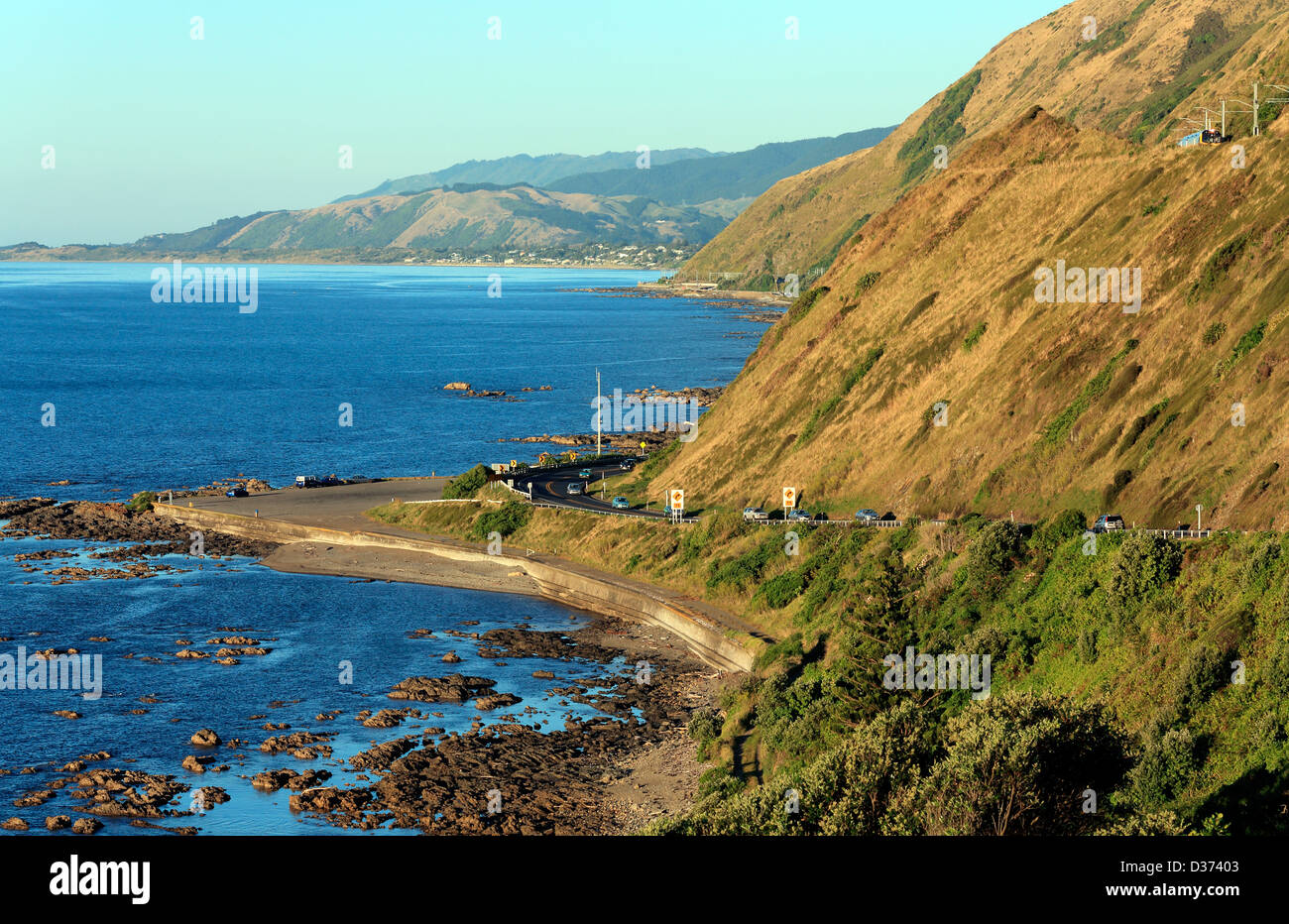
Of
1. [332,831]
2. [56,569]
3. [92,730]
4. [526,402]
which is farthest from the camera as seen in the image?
[526,402]

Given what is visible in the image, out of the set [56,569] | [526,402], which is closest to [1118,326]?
[56,569]

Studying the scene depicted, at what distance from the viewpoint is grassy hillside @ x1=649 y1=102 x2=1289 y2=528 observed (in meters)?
62.8

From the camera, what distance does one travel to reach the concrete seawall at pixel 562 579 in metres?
71.4

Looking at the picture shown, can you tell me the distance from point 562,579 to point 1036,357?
109ft

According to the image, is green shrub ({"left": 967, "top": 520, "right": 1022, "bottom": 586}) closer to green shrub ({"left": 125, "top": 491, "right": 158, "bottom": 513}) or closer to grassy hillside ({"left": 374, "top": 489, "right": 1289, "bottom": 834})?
grassy hillside ({"left": 374, "top": 489, "right": 1289, "bottom": 834})

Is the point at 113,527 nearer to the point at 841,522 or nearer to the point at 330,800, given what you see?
the point at 841,522

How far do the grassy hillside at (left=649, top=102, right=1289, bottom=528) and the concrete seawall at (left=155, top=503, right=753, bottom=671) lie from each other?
11.6m

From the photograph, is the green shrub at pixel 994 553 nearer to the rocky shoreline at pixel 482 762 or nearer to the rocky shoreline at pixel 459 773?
the rocky shoreline at pixel 459 773

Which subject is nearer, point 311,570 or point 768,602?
point 768,602

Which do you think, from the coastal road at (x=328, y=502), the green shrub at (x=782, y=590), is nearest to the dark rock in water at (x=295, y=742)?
the green shrub at (x=782, y=590)

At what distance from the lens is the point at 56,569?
94.5 m

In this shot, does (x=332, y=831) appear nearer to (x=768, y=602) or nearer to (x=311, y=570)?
(x=768, y=602)

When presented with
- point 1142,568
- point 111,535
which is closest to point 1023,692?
point 1142,568
